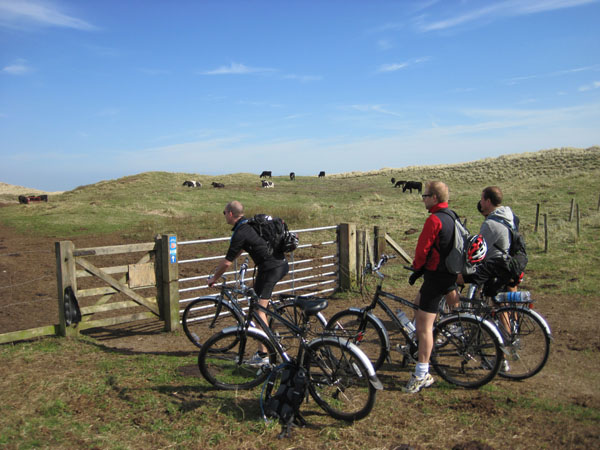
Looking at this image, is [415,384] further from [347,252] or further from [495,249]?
[347,252]

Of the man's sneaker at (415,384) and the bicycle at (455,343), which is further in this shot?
the bicycle at (455,343)

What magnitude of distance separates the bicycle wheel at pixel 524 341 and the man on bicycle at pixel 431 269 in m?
0.93

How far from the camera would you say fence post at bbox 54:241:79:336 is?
6.51 meters

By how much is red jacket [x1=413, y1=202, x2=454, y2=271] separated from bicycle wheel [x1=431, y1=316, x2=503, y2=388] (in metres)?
0.73

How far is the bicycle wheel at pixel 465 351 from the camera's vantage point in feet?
15.4

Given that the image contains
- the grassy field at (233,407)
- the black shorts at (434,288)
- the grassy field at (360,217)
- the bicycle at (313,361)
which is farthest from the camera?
the grassy field at (360,217)

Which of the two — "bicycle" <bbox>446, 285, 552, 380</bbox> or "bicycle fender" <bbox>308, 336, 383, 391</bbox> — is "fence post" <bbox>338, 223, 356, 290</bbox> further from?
"bicycle fender" <bbox>308, 336, 383, 391</bbox>

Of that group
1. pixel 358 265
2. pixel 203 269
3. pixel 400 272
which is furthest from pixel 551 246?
pixel 203 269

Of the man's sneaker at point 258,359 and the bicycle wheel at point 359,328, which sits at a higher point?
the bicycle wheel at point 359,328

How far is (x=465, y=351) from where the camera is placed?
489 cm

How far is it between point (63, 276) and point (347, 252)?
17.7ft

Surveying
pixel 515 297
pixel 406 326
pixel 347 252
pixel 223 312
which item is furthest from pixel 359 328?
pixel 347 252

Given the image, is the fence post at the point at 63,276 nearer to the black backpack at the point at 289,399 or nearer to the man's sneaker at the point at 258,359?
the man's sneaker at the point at 258,359

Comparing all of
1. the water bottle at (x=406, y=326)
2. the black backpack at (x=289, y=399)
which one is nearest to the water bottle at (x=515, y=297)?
the water bottle at (x=406, y=326)
